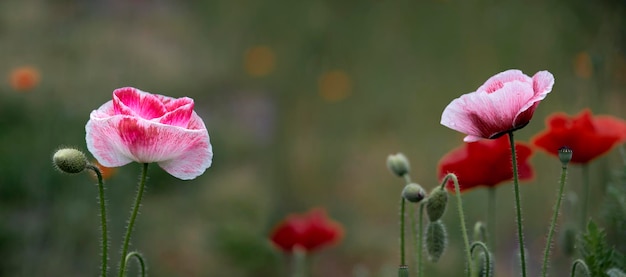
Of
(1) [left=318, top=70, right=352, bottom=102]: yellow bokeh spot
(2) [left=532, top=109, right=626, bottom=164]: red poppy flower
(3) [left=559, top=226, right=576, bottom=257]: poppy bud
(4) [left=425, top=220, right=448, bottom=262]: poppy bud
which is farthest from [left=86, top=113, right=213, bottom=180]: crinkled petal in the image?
(1) [left=318, top=70, right=352, bottom=102]: yellow bokeh spot

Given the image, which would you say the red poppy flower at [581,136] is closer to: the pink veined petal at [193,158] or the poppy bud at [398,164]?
the poppy bud at [398,164]

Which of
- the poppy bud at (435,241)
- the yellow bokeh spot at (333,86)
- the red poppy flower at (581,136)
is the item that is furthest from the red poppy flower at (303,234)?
the yellow bokeh spot at (333,86)

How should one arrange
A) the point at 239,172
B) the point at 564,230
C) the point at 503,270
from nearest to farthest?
the point at 564,230 < the point at 503,270 < the point at 239,172

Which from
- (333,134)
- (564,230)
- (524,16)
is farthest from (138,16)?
A: (564,230)

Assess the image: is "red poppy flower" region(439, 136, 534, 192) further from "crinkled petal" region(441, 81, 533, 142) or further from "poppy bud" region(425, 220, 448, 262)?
"crinkled petal" region(441, 81, 533, 142)

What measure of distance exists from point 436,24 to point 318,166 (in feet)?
3.18

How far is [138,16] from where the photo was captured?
4645 millimetres

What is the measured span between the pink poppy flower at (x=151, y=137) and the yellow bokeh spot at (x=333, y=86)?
2750 millimetres

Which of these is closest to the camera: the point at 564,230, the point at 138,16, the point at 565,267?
the point at 564,230

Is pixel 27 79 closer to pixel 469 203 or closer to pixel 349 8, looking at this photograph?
pixel 469 203

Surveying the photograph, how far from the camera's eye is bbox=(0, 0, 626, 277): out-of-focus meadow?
9.64 ft

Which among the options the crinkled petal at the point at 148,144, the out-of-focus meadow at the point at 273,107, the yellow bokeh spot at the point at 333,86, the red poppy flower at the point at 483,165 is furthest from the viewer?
the yellow bokeh spot at the point at 333,86

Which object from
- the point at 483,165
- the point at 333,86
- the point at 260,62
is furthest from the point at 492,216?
the point at 260,62

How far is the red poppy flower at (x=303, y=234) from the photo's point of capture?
1.93 m
